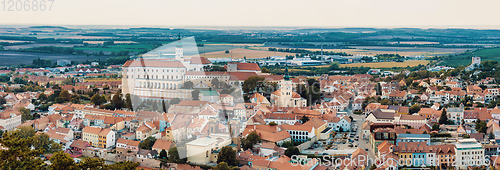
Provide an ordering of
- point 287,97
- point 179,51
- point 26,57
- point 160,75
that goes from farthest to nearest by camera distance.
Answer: point 26,57 < point 179,51 < point 160,75 < point 287,97

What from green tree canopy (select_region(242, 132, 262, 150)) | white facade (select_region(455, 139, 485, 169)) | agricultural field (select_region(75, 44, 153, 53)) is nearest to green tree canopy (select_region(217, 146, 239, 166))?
green tree canopy (select_region(242, 132, 262, 150))

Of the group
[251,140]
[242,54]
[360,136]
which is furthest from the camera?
[242,54]

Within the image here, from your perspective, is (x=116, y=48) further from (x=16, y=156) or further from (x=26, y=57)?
(x=16, y=156)

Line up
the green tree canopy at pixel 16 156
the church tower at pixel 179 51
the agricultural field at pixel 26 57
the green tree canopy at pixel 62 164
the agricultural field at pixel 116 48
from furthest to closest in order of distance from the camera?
the agricultural field at pixel 116 48 → the agricultural field at pixel 26 57 → the church tower at pixel 179 51 → the green tree canopy at pixel 62 164 → the green tree canopy at pixel 16 156

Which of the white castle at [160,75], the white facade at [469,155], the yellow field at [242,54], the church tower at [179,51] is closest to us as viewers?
the white facade at [469,155]

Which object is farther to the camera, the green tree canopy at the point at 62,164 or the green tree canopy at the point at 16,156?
the green tree canopy at the point at 62,164

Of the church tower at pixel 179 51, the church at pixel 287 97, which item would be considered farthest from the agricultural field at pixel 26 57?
the church at pixel 287 97

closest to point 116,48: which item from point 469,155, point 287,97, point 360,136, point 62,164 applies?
point 287,97

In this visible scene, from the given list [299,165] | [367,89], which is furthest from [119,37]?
[299,165]

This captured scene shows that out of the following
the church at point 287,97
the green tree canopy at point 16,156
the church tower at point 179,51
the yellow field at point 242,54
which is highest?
the church tower at point 179,51

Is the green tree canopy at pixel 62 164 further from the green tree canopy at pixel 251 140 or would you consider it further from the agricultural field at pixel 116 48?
the agricultural field at pixel 116 48

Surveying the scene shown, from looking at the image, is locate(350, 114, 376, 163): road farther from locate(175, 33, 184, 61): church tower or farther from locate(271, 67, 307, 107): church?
locate(175, 33, 184, 61): church tower
